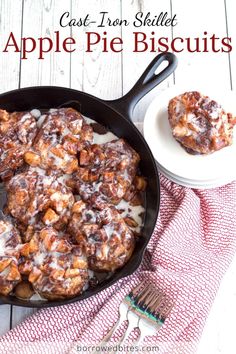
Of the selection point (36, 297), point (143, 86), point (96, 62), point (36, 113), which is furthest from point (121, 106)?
point (36, 297)

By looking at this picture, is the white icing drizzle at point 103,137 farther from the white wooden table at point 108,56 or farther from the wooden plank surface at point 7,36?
the wooden plank surface at point 7,36

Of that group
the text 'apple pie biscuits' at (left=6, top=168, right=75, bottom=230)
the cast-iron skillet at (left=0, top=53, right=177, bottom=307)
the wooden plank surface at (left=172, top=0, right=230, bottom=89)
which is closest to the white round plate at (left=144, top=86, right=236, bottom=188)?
the cast-iron skillet at (left=0, top=53, right=177, bottom=307)

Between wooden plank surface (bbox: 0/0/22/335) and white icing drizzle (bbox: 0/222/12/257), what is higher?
wooden plank surface (bbox: 0/0/22/335)

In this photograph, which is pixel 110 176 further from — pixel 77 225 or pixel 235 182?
pixel 235 182

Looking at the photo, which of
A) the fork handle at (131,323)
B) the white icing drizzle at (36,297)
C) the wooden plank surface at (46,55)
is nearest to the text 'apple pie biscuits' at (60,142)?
the wooden plank surface at (46,55)

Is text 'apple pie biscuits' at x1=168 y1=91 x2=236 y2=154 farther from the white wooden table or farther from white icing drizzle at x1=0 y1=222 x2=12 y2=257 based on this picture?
white icing drizzle at x1=0 y1=222 x2=12 y2=257

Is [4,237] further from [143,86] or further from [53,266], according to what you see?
[143,86]

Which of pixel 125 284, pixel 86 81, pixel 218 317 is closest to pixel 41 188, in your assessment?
pixel 125 284
